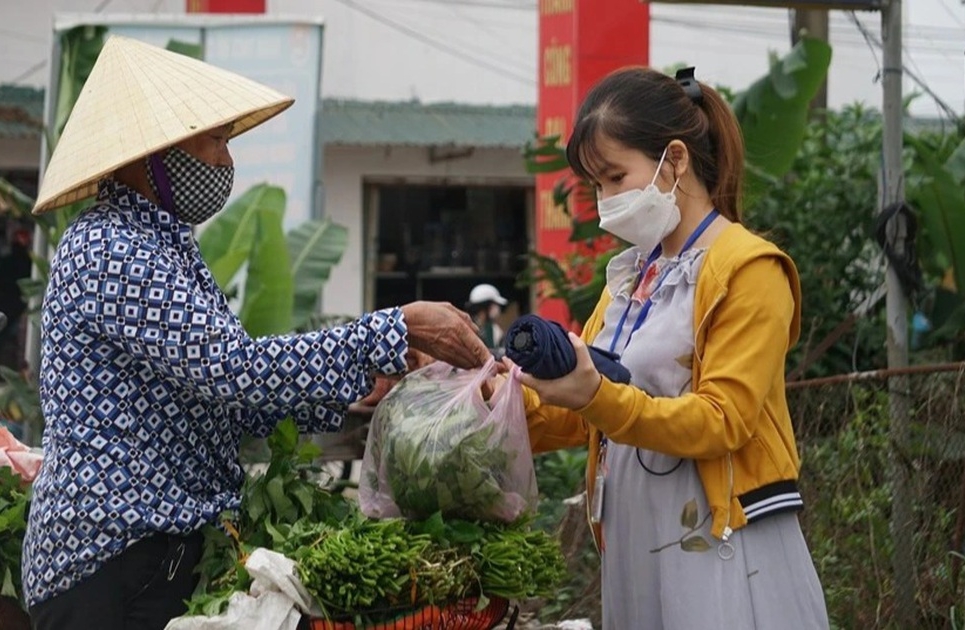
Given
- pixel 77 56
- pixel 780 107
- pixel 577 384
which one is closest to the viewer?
pixel 577 384

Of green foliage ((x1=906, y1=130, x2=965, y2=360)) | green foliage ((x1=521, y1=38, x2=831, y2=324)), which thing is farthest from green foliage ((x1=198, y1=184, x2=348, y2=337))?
green foliage ((x1=906, y1=130, x2=965, y2=360))

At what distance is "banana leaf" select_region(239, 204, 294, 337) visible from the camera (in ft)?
21.6

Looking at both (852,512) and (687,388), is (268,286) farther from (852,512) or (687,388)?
(687,388)

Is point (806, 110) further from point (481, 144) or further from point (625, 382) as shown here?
point (481, 144)

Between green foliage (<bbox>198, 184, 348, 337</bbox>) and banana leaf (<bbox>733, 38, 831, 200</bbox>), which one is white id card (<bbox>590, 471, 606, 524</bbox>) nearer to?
banana leaf (<bbox>733, 38, 831, 200</bbox>)

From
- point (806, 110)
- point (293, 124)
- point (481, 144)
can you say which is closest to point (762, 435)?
point (806, 110)

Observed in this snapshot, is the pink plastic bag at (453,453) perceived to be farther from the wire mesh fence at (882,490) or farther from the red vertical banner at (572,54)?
the red vertical banner at (572,54)

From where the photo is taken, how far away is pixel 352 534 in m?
2.61

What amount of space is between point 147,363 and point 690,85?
116cm

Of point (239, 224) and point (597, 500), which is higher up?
point (239, 224)

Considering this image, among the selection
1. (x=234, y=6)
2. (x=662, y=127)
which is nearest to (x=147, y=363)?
(x=662, y=127)

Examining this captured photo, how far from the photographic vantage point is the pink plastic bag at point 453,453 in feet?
8.93

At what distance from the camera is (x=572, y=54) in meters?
9.57

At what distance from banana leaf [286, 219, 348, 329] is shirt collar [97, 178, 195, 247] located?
4.17 meters
